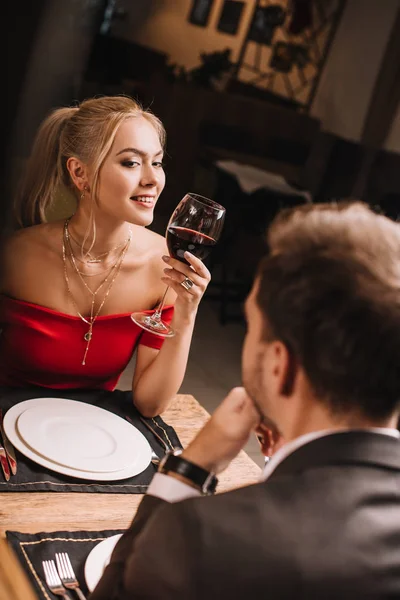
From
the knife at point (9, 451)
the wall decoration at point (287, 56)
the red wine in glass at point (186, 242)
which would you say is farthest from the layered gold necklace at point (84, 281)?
the wall decoration at point (287, 56)

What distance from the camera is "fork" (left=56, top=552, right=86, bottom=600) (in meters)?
0.95

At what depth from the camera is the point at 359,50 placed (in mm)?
3799

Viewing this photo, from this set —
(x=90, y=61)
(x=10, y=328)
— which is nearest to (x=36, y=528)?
(x=10, y=328)

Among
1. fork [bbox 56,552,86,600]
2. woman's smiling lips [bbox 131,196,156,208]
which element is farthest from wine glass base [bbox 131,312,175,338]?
fork [bbox 56,552,86,600]

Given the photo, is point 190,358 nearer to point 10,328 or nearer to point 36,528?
point 10,328

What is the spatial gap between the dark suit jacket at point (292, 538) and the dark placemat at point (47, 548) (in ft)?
0.71

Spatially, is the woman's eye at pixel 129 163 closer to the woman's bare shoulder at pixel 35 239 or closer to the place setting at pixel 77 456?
the woman's bare shoulder at pixel 35 239

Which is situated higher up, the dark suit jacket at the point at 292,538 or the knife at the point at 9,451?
the dark suit jacket at the point at 292,538

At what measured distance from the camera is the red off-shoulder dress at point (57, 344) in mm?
1798

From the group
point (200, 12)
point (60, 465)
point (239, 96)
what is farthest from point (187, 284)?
point (239, 96)

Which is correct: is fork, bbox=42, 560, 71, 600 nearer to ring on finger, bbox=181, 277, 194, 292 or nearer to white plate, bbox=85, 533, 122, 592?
white plate, bbox=85, 533, 122, 592

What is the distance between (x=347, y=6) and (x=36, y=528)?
10.8 feet

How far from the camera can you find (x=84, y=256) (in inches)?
73.5

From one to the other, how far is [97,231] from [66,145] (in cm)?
24
